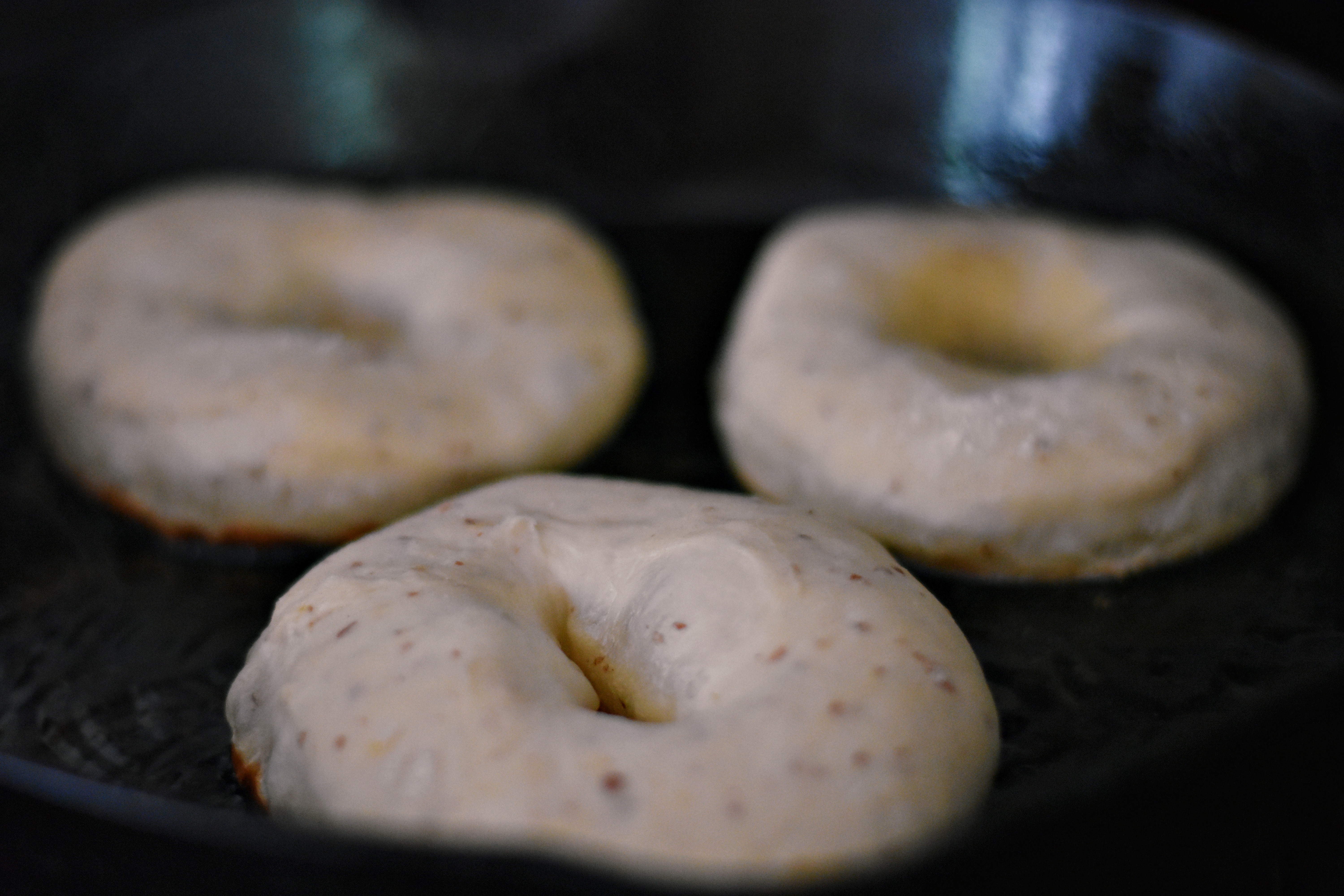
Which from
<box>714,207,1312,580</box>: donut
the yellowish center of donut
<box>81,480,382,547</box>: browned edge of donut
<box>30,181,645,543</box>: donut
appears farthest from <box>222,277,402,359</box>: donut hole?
the yellowish center of donut

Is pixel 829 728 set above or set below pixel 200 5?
below

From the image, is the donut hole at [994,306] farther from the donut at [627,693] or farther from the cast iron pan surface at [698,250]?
the donut at [627,693]

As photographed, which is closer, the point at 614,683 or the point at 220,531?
the point at 614,683

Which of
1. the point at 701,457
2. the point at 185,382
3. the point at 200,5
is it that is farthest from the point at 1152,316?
the point at 200,5

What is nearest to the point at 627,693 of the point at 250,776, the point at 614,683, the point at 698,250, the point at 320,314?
the point at 614,683

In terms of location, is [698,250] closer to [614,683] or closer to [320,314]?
[320,314]

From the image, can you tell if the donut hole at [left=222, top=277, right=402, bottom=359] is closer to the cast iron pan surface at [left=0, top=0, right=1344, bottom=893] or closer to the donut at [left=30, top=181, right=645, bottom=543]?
the donut at [left=30, top=181, right=645, bottom=543]

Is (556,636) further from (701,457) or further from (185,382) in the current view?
(185,382)
